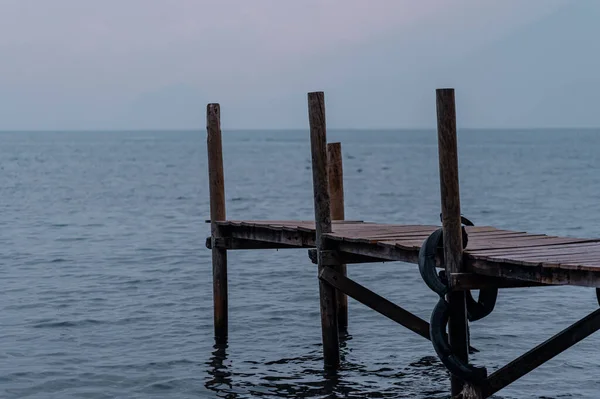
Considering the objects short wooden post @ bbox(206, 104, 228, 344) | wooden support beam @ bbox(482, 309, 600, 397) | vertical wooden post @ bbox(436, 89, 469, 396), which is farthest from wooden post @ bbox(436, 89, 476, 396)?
short wooden post @ bbox(206, 104, 228, 344)

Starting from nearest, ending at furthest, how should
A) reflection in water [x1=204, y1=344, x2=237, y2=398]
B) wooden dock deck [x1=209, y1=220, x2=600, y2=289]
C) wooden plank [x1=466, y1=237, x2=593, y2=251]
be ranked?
wooden dock deck [x1=209, y1=220, x2=600, y2=289], wooden plank [x1=466, y1=237, x2=593, y2=251], reflection in water [x1=204, y1=344, x2=237, y2=398]

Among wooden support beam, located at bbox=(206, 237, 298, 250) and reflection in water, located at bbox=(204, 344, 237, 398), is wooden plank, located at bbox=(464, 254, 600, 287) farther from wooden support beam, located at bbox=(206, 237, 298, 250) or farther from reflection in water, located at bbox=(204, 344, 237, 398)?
wooden support beam, located at bbox=(206, 237, 298, 250)

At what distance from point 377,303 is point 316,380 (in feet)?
5.67

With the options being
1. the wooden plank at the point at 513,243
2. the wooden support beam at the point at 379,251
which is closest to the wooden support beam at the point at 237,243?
the wooden support beam at the point at 379,251

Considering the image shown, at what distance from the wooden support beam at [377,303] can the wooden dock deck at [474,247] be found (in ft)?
0.99

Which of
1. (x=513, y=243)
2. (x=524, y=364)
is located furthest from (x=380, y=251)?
(x=524, y=364)

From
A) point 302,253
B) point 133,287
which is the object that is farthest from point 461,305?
point 302,253

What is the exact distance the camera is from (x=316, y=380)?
1230 cm

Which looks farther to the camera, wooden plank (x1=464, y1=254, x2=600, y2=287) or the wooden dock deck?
the wooden dock deck

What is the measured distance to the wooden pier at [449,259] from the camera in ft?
28.6

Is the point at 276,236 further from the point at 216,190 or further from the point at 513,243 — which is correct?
the point at 513,243

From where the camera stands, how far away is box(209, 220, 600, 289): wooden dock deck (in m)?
8.16

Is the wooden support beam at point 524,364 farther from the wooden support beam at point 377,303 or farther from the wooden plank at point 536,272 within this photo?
the wooden support beam at point 377,303

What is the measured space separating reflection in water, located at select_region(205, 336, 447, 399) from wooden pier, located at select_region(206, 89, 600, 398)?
1.32 feet
